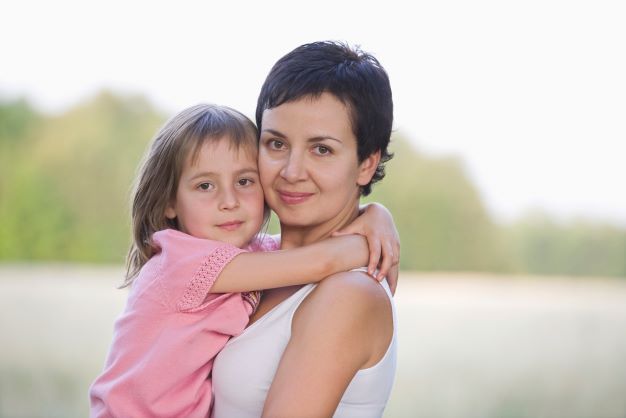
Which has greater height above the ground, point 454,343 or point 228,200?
point 228,200

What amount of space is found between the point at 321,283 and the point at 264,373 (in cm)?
29

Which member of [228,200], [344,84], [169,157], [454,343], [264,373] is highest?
[344,84]

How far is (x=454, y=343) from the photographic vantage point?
1072 centimetres

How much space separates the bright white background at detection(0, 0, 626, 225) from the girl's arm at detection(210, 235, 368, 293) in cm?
982

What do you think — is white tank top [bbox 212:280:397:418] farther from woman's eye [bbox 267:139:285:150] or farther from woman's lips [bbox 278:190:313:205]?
woman's eye [bbox 267:139:285:150]

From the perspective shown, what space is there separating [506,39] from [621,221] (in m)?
3.21

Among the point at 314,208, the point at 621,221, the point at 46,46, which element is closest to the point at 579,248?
the point at 621,221

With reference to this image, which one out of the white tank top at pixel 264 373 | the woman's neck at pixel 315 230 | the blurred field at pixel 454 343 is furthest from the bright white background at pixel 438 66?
the white tank top at pixel 264 373

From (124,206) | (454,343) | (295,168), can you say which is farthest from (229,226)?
(124,206)

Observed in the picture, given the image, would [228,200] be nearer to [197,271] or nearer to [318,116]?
[197,271]

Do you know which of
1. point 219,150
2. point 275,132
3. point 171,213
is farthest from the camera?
point 171,213

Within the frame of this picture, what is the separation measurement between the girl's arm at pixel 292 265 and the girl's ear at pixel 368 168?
0.77 feet

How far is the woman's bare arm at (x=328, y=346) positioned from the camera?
2.17 m

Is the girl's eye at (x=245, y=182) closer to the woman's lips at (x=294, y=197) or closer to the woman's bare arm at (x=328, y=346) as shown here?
the woman's lips at (x=294, y=197)
